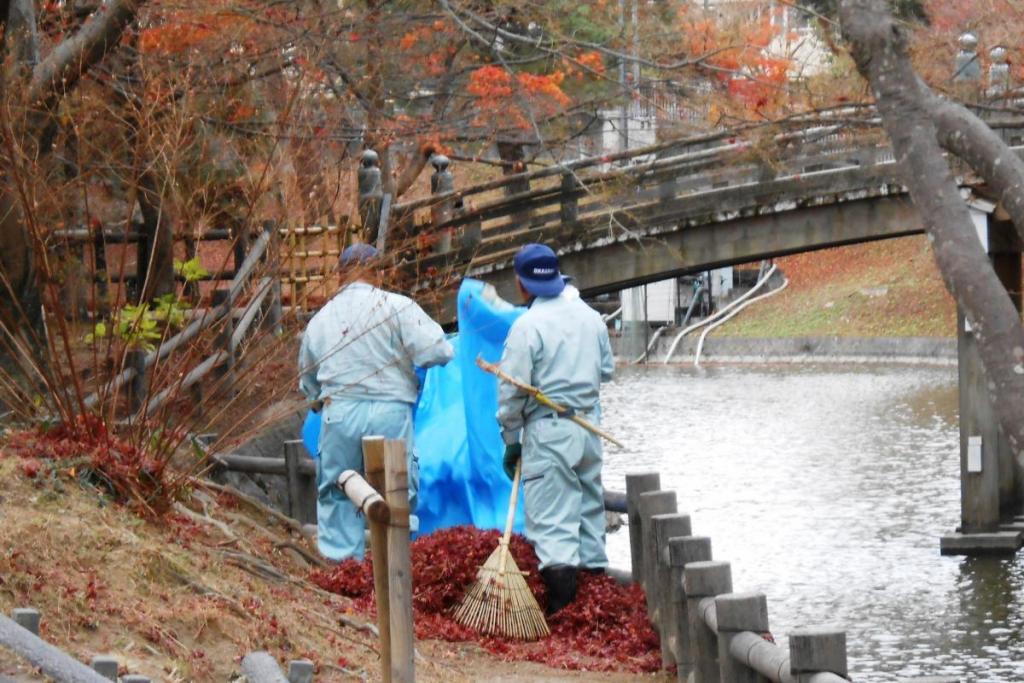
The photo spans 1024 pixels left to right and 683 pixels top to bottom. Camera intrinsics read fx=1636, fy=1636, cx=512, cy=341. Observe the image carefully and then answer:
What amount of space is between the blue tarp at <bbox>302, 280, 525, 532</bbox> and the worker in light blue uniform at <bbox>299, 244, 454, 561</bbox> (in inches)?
30.1

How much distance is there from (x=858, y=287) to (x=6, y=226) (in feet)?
109

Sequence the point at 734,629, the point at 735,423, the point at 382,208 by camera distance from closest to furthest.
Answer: the point at 734,629 → the point at 382,208 → the point at 735,423

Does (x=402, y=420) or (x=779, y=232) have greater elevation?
(x=779, y=232)

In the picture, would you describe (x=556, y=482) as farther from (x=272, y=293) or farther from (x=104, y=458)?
(x=272, y=293)

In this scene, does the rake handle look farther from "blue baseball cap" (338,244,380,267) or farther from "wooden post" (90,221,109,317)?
"wooden post" (90,221,109,317)

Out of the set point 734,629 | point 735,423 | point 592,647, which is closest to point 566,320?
point 592,647

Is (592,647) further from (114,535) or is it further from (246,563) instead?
(114,535)

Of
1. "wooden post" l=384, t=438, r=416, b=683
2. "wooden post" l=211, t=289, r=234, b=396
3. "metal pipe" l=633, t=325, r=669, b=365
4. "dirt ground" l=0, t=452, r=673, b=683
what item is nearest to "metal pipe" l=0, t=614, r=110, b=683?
"dirt ground" l=0, t=452, r=673, b=683

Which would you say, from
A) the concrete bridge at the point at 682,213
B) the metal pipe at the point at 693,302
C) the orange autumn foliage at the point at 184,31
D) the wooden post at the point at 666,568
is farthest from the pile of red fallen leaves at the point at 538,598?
the metal pipe at the point at 693,302

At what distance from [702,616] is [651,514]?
4.67 feet

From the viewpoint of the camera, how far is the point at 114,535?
6469 millimetres

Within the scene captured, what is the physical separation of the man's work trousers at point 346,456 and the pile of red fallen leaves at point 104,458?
1.66 meters

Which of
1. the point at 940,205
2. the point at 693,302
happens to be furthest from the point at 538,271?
the point at 693,302

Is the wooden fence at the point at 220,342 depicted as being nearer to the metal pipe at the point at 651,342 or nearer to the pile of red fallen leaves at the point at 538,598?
the pile of red fallen leaves at the point at 538,598
